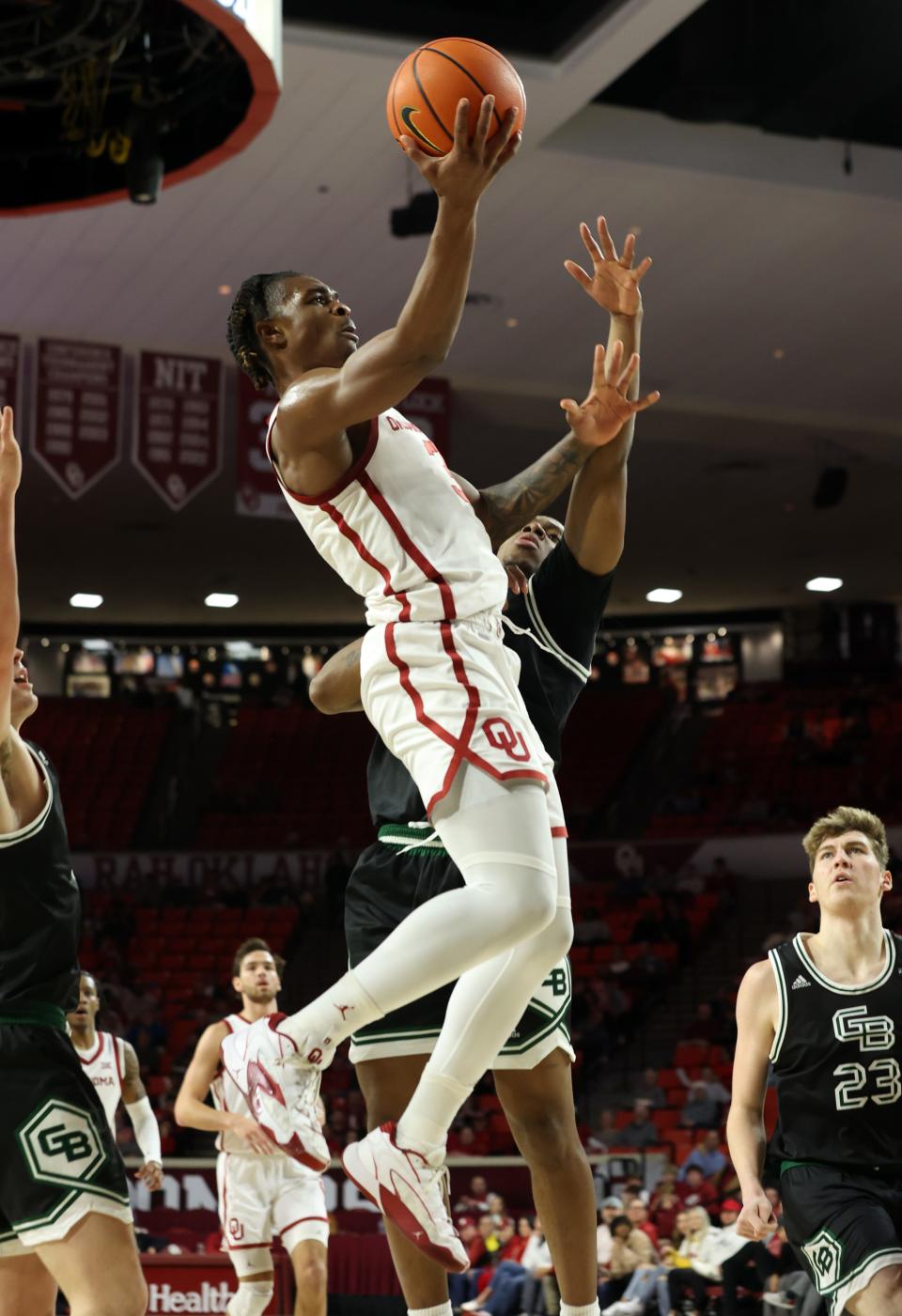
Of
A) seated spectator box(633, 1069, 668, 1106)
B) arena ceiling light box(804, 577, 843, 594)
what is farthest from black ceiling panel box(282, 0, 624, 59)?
arena ceiling light box(804, 577, 843, 594)

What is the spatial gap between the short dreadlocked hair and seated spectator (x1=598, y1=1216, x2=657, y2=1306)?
28.5 feet

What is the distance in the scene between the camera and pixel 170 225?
15.0m

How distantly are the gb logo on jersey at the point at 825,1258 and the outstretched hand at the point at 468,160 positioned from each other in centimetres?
332

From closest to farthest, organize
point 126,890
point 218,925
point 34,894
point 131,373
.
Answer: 1. point 34,894
2. point 131,373
3. point 218,925
4. point 126,890

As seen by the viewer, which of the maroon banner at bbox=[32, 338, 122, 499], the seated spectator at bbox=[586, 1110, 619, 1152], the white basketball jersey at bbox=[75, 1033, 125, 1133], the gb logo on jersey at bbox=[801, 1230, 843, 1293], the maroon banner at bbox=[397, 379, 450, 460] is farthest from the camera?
the seated spectator at bbox=[586, 1110, 619, 1152]

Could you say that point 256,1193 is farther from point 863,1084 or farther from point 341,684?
point 341,684

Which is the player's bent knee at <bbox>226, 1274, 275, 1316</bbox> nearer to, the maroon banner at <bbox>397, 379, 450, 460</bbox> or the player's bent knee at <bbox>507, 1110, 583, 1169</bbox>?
the player's bent knee at <bbox>507, 1110, 583, 1169</bbox>

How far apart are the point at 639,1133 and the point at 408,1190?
1460 centimetres

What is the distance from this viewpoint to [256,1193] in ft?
29.4

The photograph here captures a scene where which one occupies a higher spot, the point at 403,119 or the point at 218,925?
the point at 403,119

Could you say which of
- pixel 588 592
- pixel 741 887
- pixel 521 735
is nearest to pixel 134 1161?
pixel 588 592

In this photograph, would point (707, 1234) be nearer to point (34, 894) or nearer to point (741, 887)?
point (34, 894)

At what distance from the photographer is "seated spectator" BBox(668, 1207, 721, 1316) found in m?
11.0

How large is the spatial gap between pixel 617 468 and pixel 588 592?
0.44 metres
